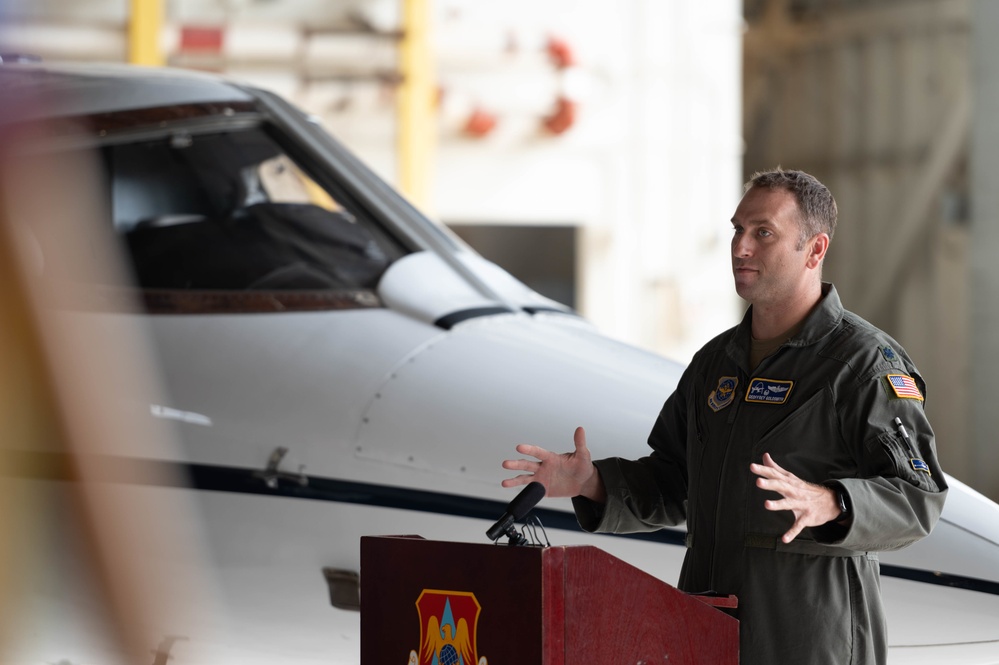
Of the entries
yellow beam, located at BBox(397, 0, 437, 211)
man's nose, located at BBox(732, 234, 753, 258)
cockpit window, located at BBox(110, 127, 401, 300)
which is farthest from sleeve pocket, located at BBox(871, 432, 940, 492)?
yellow beam, located at BBox(397, 0, 437, 211)

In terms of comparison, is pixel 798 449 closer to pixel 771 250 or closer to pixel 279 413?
pixel 771 250

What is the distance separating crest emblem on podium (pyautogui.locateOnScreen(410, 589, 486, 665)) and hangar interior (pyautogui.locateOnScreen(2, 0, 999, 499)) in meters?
5.67

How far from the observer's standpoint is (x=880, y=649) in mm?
2332

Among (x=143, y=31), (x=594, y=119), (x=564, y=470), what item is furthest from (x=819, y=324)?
(x=594, y=119)

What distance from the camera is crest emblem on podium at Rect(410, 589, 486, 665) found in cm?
213

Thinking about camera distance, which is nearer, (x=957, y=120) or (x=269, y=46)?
(x=269, y=46)

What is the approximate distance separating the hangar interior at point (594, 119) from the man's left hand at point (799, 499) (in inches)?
235

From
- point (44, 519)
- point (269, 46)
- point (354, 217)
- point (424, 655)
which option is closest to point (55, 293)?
point (44, 519)

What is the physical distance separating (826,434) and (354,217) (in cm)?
222

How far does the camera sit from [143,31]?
26.2 feet

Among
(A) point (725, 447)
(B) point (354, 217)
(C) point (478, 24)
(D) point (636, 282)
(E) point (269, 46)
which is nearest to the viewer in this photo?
(A) point (725, 447)

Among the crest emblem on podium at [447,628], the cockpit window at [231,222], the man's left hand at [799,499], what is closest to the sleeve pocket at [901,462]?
the man's left hand at [799,499]

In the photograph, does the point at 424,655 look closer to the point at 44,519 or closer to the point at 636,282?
the point at 44,519

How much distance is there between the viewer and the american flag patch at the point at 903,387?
2281mm
